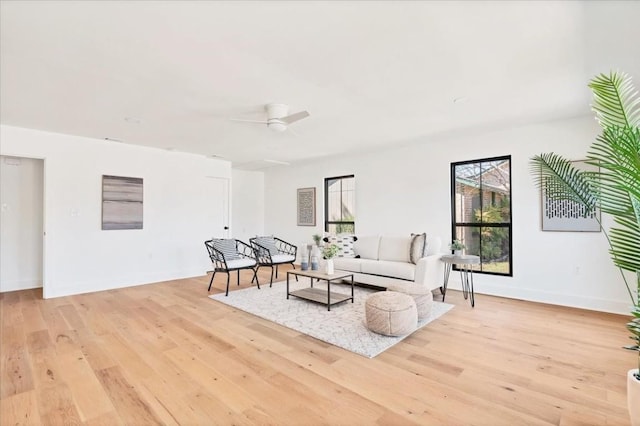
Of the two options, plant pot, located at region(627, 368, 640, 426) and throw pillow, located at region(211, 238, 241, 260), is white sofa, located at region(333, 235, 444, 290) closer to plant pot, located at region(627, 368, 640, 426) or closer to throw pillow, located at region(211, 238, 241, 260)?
throw pillow, located at region(211, 238, 241, 260)

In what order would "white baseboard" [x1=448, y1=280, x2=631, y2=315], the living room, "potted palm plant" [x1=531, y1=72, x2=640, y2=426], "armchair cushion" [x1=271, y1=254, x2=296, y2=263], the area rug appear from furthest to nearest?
1. "armchair cushion" [x1=271, y1=254, x2=296, y2=263]
2. "white baseboard" [x1=448, y1=280, x2=631, y2=315]
3. the area rug
4. the living room
5. "potted palm plant" [x1=531, y1=72, x2=640, y2=426]

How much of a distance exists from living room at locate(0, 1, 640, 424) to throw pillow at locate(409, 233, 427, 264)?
27.9 inches

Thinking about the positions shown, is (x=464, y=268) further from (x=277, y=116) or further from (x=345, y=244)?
(x=277, y=116)

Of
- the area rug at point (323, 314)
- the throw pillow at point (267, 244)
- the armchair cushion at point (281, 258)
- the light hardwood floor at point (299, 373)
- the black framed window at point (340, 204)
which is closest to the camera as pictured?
the light hardwood floor at point (299, 373)

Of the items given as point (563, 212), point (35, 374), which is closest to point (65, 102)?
point (35, 374)

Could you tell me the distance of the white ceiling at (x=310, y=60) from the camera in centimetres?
197

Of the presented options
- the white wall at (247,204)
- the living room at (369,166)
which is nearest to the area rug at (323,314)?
the living room at (369,166)

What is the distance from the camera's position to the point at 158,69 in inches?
105

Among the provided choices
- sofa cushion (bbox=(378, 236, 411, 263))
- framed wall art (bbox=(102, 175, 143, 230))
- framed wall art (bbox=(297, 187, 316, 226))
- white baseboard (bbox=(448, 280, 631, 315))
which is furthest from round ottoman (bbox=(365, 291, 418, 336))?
framed wall art (bbox=(102, 175, 143, 230))

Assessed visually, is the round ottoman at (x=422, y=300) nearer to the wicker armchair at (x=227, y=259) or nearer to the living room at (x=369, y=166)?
the living room at (x=369, y=166)

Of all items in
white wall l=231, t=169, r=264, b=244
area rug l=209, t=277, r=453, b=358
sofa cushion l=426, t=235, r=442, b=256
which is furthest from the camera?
white wall l=231, t=169, r=264, b=244

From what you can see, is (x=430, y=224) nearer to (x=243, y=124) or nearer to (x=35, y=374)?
(x=243, y=124)

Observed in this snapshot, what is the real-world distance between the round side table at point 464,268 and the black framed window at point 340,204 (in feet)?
7.47

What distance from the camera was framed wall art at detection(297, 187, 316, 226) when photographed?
7.33 m
